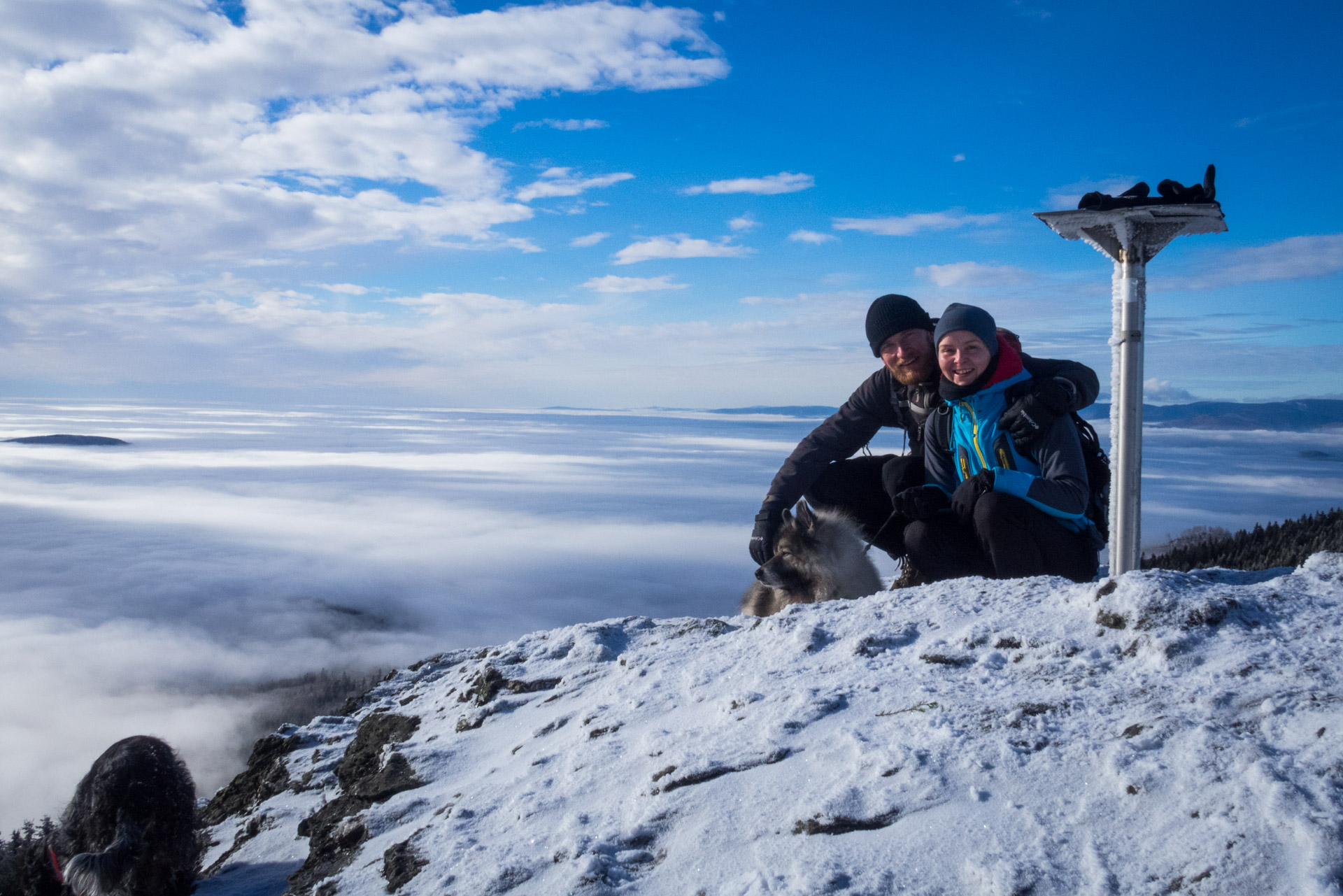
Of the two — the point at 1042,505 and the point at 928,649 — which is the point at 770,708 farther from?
the point at 1042,505

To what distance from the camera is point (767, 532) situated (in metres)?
4.48

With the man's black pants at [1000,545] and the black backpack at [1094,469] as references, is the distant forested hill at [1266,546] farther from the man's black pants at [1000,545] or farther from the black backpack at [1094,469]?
the man's black pants at [1000,545]

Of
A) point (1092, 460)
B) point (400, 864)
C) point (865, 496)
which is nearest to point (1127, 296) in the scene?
point (1092, 460)

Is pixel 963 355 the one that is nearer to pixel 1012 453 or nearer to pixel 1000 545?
pixel 1012 453

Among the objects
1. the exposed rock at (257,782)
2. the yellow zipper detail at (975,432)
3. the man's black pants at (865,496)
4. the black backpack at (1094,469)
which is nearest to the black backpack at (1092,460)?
the black backpack at (1094,469)

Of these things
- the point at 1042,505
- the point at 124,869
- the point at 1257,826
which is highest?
the point at 1042,505

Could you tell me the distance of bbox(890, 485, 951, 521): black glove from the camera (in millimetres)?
3791

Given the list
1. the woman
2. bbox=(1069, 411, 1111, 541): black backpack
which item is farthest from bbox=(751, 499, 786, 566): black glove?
bbox=(1069, 411, 1111, 541): black backpack

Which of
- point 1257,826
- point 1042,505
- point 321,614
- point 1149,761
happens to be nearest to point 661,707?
point 1149,761

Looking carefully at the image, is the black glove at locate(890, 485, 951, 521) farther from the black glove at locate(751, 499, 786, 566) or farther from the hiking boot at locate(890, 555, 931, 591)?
the black glove at locate(751, 499, 786, 566)

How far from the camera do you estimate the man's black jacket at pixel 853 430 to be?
4.33 metres

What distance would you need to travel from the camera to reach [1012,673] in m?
2.18

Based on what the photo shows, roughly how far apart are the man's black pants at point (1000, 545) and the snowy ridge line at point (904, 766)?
69cm

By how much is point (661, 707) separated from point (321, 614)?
158 feet
